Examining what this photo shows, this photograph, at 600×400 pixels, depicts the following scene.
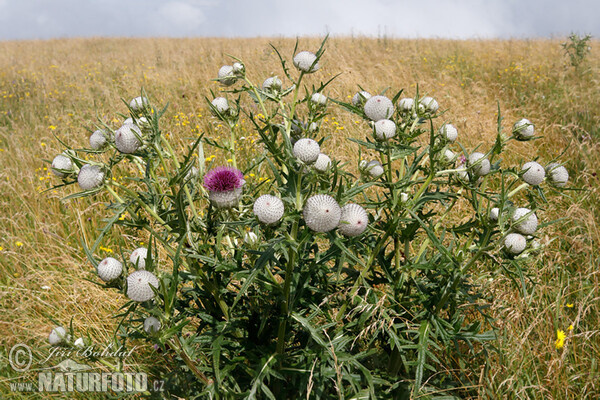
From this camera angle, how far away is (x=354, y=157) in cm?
477

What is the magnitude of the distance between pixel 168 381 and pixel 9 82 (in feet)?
31.7

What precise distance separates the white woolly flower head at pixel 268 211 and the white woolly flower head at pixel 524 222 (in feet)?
3.55

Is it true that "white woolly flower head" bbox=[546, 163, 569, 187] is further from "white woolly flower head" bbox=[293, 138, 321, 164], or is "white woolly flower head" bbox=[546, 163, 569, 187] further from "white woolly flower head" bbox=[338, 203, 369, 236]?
"white woolly flower head" bbox=[293, 138, 321, 164]

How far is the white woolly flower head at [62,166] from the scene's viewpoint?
179 centimetres

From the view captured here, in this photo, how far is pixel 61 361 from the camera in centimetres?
271

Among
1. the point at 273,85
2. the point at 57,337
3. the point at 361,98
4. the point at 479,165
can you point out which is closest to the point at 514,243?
the point at 479,165

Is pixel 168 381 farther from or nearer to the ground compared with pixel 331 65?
nearer to the ground

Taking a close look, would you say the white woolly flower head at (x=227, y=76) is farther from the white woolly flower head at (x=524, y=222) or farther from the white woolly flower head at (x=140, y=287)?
the white woolly flower head at (x=524, y=222)

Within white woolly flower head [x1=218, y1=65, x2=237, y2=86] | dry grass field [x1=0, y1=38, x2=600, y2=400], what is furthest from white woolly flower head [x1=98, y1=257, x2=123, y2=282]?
white woolly flower head [x1=218, y1=65, x2=237, y2=86]

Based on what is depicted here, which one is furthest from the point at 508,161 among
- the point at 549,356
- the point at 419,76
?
the point at 419,76

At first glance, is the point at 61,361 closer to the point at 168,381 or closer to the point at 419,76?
the point at 168,381

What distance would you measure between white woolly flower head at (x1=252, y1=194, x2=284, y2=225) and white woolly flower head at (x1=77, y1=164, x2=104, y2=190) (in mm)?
725

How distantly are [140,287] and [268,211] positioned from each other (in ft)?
1.89

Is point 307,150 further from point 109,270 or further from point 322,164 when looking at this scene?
point 109,270
